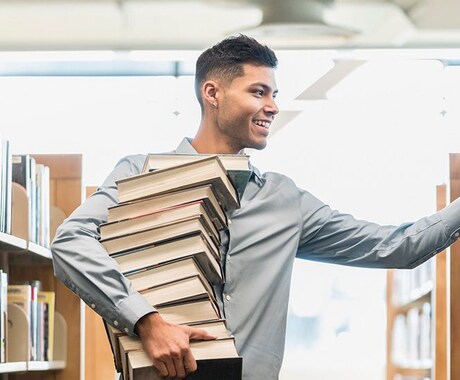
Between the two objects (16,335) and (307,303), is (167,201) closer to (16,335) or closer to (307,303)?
(16,335)

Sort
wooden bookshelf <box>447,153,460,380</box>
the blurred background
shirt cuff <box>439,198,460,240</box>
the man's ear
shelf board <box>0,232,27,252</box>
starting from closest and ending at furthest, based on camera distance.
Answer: shirt cuff <box>439,198,460,240</box> < the man's ear < shelf board <box>0,232,27,252</box> < wooden bookshelf <box>447,153,460,380</box> < the blurred background

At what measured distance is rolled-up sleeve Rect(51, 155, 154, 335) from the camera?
1.81 metres

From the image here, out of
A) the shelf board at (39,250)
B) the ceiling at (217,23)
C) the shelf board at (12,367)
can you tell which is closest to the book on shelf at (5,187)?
the shelf board at (39,250)

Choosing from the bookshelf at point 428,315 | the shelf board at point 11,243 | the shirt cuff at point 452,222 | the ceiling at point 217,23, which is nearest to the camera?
the shirt cuff at point 452,222

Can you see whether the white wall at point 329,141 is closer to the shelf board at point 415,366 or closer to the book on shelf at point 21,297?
the shelf board at point 415,366

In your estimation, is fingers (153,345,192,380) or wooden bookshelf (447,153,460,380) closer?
fingers (153,345,192,380)

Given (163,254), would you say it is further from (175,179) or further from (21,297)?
(21,297)

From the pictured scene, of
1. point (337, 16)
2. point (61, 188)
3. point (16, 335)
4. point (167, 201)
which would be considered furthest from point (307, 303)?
point (167, 201)

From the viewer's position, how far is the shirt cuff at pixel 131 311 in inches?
70.5

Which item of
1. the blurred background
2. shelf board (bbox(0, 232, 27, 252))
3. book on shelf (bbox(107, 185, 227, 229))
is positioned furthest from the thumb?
the blurred background

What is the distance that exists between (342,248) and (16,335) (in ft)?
4.94

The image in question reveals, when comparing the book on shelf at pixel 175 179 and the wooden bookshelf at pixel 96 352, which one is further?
the wooden bookshelf at pixel 96 352

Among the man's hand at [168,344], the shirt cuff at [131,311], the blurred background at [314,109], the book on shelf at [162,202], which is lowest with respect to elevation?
the man's hand at [168,344]

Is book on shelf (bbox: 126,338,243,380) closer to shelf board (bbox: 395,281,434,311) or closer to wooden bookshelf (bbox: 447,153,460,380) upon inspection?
wooden bookshelf (bbox: 447,153,460,380)
